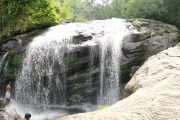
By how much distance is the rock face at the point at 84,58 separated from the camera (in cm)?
1805

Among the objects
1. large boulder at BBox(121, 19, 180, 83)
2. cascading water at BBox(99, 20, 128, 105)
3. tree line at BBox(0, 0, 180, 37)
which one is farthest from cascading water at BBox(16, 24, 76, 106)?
large boulder at BBox(121, 19, 180, 83)

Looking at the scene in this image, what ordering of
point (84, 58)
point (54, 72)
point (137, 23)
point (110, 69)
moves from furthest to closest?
1. point (137, 23)
2. point (110, 69)
3. point (54, 72)
4. point (84, 58)

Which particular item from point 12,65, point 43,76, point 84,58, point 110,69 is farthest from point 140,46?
point 12,65

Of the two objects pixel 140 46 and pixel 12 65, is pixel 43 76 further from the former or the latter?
pixel 140 46

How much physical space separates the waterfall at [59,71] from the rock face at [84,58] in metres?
0.18

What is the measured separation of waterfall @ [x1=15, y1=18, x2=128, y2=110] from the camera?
18234 mm

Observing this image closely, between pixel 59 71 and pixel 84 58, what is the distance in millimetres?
1490

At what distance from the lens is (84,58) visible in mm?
18109

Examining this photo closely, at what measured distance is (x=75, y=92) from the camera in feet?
59.6

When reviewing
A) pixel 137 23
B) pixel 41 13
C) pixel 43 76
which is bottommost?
pixel 43 76

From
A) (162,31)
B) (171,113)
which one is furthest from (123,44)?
(171,113)

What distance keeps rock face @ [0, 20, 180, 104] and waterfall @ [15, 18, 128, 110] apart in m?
0.18

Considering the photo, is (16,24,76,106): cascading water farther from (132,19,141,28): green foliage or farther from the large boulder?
(132,19,141,28): green foliage

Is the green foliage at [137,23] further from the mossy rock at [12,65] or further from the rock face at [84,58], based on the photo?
the mossy rock at [12,65]
